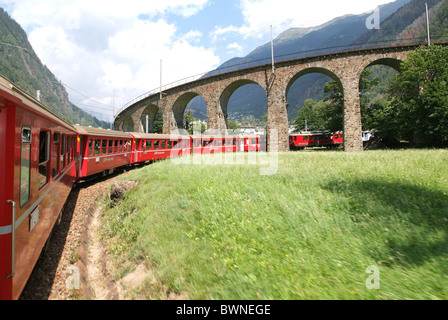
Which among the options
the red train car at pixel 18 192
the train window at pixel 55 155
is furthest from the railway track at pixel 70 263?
the train window at pixel 55 155

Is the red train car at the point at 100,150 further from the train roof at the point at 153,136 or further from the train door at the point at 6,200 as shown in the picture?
the train door at the point at 6,200

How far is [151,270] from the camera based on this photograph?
381 cm

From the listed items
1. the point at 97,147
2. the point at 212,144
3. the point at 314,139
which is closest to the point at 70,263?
the point at 97,147

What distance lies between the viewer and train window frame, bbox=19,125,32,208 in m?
2.66

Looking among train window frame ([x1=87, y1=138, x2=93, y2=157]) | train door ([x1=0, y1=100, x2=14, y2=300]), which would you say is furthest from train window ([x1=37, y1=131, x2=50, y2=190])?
train window frame ([x1=87, y1=138, x2=93, y2=157])

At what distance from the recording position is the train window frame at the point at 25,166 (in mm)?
2656

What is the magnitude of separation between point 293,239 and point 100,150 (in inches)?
432

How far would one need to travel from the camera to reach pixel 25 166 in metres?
2.83

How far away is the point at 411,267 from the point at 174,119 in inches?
1459

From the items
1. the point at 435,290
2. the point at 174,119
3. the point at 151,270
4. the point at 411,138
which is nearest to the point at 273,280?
the point at 435,290

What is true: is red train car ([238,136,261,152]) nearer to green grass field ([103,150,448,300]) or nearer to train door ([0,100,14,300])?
green grass field ([103,150,448,300])

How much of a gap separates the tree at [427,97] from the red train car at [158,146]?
71.0 feet

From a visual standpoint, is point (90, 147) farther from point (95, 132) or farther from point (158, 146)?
point (158, 146)
